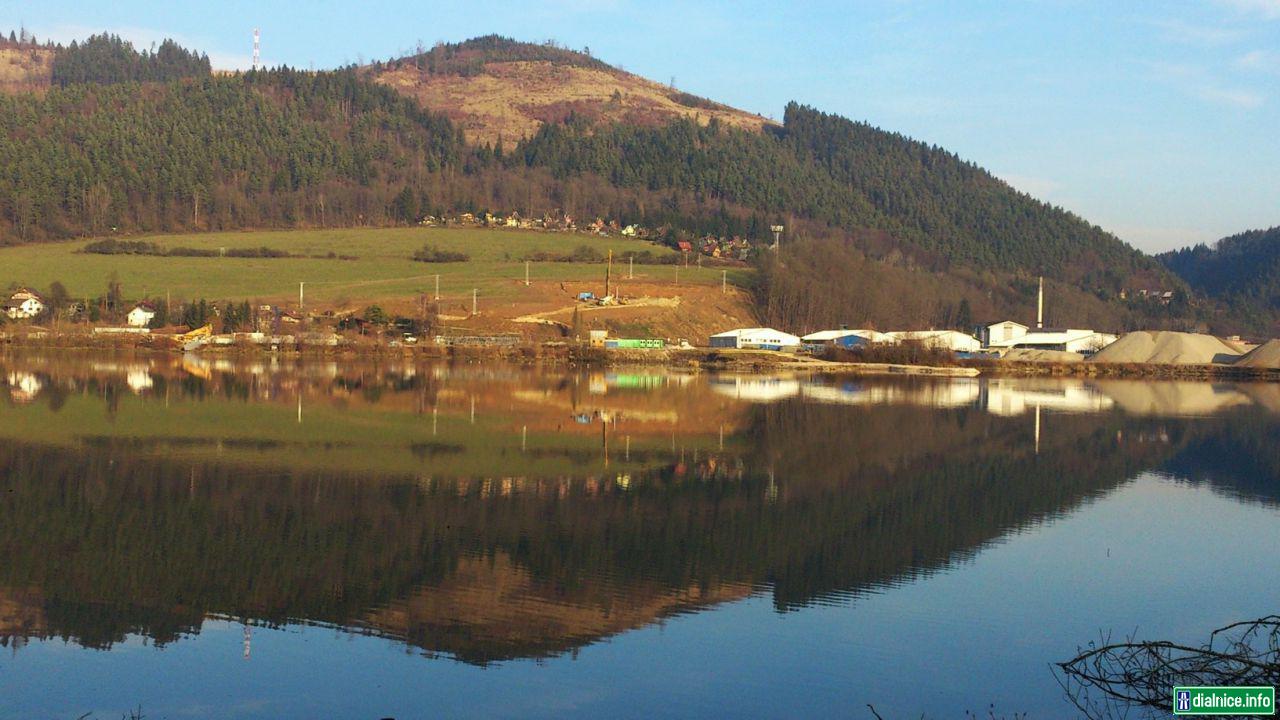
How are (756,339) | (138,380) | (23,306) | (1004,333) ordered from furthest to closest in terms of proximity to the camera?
(1004,333), (756,339), (23,306), (138,380)

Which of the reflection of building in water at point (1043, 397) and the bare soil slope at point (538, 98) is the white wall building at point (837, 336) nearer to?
the reflection of building in water at point (1043, 397)

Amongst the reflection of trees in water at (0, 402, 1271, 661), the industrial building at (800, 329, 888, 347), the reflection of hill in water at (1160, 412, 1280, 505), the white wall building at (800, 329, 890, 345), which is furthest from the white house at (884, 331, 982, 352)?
the reflection of trees in water at (0, 402, 1271, 661)

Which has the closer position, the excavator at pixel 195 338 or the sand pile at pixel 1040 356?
the excavator at pixel 195 338

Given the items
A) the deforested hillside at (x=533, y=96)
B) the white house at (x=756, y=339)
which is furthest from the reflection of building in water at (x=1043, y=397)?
the deforested hillside at (x=533, y=96)

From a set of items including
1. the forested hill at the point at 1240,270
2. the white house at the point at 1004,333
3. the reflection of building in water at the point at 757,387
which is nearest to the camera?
the reflection of building in water at the point at 757,387

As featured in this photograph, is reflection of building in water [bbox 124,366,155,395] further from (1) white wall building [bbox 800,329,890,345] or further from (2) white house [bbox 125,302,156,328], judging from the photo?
(1) white wall building [bbox 800,329,890,345]

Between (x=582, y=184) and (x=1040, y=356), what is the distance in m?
65.1

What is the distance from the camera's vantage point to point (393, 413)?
30.1 metres

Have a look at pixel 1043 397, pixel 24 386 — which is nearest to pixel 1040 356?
pixel 1043 397

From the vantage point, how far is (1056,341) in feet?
276

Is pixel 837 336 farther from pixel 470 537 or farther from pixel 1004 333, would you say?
pixel 470 537

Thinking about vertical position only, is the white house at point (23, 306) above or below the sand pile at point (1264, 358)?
above

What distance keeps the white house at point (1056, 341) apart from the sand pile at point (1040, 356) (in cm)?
456

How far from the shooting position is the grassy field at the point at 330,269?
77438 mm
